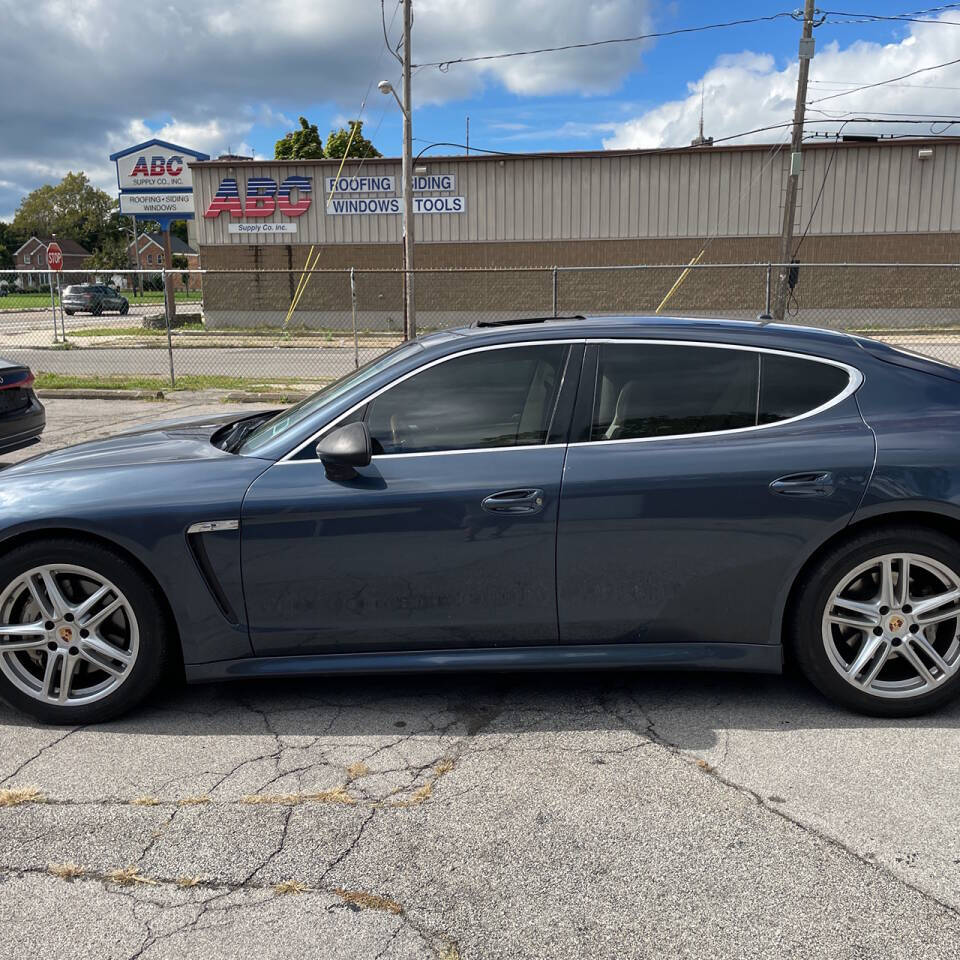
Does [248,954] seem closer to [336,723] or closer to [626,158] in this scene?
[336,723]

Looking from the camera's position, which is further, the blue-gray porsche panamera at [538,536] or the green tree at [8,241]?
the green tree at [8,241]

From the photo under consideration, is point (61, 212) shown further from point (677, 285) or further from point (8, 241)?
point (677, 285)

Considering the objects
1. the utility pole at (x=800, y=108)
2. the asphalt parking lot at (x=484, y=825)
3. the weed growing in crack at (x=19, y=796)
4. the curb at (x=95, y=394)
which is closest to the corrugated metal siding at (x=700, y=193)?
the utility pole at (x=800, y=108)

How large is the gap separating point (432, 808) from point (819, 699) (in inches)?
68.7

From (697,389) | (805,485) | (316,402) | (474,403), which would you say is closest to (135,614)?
(316,402)

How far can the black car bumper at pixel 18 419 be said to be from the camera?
24.9 feet

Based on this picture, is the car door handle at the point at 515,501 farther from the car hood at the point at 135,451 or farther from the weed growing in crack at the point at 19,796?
the weed growing in crack at the point at 19,796

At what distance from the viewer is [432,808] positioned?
294cm

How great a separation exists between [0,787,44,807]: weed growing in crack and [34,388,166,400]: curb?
39.2 ft

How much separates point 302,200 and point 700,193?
13241 mm

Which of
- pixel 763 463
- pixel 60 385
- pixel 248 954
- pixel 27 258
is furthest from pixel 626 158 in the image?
pixel 27 258

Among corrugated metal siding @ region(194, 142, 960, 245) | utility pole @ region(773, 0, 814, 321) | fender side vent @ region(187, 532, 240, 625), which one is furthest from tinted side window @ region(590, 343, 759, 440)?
corrugated metal siding @ region(194, 142, 960, 245)

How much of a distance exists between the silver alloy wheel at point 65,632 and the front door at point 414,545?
0.54 metres

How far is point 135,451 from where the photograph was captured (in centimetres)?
389
